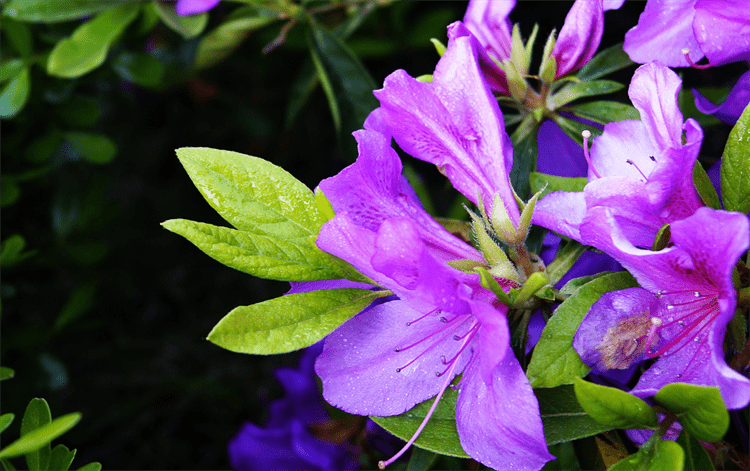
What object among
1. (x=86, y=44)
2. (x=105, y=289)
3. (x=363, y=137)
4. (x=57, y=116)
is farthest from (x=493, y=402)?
(x=105, y=289)

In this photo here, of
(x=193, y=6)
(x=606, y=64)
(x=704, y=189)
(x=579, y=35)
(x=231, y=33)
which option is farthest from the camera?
(x=231, y=33)

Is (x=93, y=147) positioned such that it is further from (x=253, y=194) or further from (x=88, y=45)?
(x=253, y=194)

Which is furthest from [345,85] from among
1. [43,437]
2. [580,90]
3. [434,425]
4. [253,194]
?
[43,437]

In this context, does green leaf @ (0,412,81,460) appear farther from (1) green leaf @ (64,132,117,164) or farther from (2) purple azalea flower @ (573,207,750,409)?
(1) green leaf @ (64,132,117,164)

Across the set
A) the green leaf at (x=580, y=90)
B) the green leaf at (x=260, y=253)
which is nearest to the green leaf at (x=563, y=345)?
the green leaf at (x=260, y=253)

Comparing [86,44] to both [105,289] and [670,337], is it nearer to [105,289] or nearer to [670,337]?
[105,289]

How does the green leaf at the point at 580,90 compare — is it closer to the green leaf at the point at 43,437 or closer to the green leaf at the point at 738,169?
the green leaf at the point at 738,169
